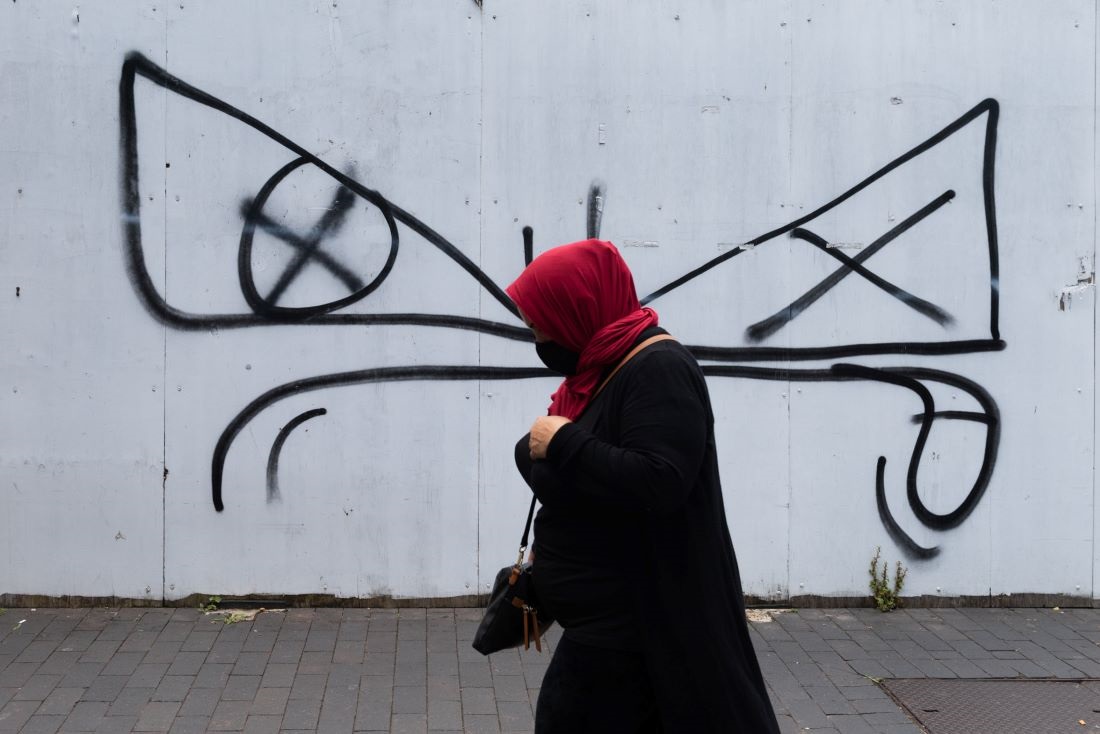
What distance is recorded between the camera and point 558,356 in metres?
2.62

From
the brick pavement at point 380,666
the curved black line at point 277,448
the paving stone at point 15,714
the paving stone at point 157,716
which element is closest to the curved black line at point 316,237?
the curved black line at point 277,448

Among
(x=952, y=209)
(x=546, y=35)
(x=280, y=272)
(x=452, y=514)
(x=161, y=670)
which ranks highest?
(x=546, y=35)

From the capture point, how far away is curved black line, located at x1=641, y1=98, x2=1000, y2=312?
519 cm

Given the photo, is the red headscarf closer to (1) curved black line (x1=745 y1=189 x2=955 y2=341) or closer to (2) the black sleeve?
(2) the black sleeve

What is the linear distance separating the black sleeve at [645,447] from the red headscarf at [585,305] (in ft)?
0.35

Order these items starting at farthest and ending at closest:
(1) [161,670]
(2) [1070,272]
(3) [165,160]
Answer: (2) [1070,272] → (3) [165,160] → (1) [161,670]

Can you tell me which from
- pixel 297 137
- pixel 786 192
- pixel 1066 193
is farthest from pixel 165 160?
pixel 1066 193

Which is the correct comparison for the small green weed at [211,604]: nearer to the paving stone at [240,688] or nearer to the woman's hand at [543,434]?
the paving stone at [240,688]

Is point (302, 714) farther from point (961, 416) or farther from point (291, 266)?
point (961, 416)

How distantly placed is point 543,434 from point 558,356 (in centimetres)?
25

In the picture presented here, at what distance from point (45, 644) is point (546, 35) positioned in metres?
3.44

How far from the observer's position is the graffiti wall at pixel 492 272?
16.5ft

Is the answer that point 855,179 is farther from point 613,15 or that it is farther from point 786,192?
point 613,15

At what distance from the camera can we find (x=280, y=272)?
16.6ft
